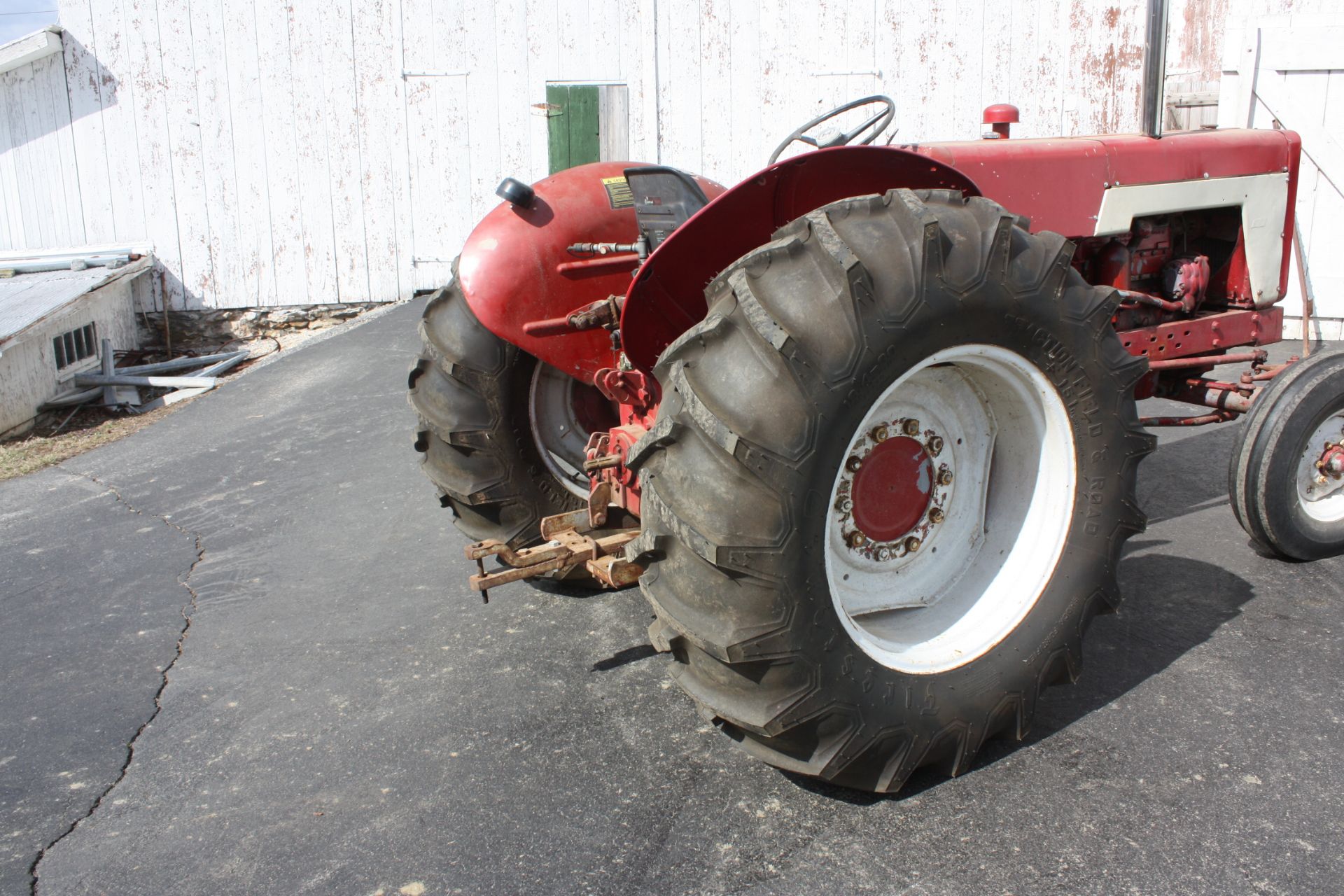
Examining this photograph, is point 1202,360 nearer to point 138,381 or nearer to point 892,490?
point 892,490

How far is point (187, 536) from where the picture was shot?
175 inches

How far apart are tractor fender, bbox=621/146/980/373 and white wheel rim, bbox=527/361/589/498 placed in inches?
31.4

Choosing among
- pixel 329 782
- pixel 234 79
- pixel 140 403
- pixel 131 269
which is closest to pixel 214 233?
pixel 131 269

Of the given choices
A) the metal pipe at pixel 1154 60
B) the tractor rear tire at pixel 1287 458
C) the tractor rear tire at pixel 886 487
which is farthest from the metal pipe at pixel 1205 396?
the tractor rear tire at pixel 886 487

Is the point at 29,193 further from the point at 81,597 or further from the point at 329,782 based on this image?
the point at 329,782

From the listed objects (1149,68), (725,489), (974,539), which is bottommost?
(974,539)

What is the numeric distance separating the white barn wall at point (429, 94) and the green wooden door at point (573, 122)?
105 mm

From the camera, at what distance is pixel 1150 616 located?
3111 millimetres

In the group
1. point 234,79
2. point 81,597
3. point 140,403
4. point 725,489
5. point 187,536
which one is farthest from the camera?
point 234,79

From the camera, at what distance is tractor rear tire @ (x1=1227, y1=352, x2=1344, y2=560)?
11.0ft

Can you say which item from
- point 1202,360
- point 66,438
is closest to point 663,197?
point 1202,360

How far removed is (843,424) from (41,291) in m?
8.12

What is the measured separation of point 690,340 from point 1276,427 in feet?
7.61

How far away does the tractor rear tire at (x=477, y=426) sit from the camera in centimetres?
316
